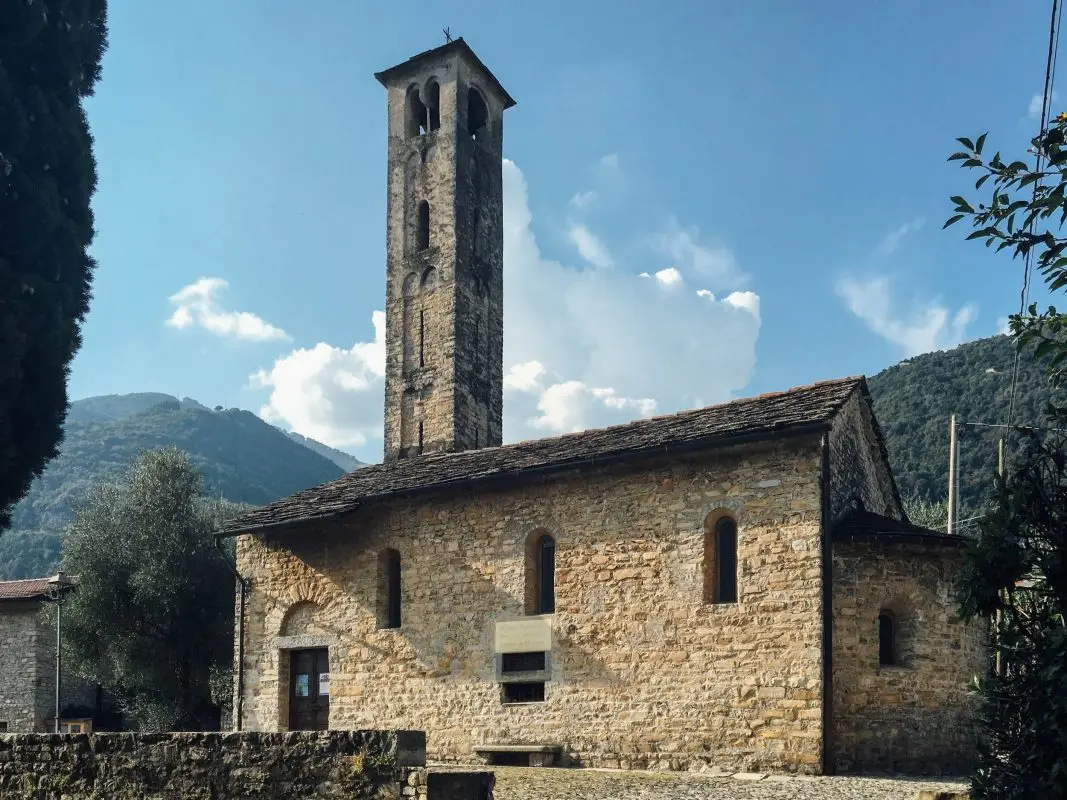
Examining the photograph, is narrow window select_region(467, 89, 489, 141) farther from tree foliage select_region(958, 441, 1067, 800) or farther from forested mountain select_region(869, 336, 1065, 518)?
tree foliage select_region(958, 441, 1067, 800)

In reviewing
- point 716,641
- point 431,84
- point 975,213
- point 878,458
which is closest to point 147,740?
point 716,641

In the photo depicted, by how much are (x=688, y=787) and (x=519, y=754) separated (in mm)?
4080

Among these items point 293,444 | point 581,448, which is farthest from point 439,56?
point 293,444

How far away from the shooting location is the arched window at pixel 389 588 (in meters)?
17.6

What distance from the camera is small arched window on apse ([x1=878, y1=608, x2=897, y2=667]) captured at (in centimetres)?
1432

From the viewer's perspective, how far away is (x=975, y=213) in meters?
5.52

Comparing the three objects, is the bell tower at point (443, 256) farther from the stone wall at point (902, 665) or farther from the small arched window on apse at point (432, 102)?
the stone wall at point (902, 665)

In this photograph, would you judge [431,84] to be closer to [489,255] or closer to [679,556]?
[489,255]

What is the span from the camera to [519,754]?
1559cm

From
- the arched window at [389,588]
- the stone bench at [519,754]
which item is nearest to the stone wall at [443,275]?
the arched window at [389,588]

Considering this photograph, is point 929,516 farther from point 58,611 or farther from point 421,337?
point 58,611

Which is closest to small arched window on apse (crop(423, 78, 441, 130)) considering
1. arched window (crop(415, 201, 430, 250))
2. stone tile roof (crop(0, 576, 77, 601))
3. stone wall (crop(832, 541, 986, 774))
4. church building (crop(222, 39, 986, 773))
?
arched window (crop(415, 201, 430, 250))

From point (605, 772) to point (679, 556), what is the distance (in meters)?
3.20

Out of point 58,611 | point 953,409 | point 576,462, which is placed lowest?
point 58,611
